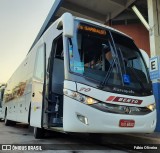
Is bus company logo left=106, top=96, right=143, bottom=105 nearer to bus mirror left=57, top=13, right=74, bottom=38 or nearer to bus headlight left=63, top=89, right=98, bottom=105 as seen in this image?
bus headlight left=63, top=89, right=98, bottom=105

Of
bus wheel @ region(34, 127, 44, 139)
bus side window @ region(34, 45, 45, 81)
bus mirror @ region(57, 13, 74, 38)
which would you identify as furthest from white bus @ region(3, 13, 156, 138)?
bus wheel @ region(34, 127, 44, 139)

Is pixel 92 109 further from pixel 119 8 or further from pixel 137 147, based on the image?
pixel 119 8

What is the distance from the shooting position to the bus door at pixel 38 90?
25.7 feet

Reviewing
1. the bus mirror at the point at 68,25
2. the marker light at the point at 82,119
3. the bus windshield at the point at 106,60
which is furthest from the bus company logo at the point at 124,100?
the bus mirror at the point at 68,25

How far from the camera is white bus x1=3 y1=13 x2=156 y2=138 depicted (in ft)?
19.8

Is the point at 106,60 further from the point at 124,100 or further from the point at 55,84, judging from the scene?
the point at 55,84

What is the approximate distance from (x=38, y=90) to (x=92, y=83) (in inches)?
96.6

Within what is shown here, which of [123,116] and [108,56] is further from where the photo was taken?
[108,56]

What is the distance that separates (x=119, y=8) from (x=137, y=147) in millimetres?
12199

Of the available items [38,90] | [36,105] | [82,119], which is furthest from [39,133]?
[82,119]

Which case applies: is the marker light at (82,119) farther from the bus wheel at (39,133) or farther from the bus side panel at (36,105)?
the bus wheel at (39,133)

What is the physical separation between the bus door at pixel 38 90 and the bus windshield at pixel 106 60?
1.58m

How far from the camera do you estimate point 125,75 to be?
676 centimetres

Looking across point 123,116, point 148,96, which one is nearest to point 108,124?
point 123,116
